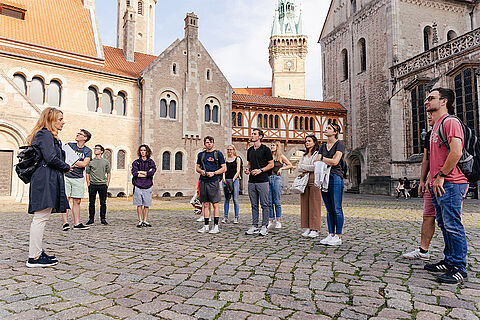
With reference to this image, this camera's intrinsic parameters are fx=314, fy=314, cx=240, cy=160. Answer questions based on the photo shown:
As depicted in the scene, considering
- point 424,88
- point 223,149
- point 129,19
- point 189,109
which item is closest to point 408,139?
point 424,88

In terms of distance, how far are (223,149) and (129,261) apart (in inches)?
765

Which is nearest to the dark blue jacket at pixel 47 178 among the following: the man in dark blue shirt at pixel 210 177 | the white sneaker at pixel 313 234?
the man in dark blue shirt at pixel 210 177

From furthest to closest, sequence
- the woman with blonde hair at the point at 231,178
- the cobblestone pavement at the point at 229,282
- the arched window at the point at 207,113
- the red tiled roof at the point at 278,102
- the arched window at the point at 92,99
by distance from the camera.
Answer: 1. the red tiled roof at the point at 278,102
2. the arched window at the point at 207,113
3. the arched window at the point at 92,99
4. the woman with blonde hair at the point at 231,178
5. the cobblestone pavement at the point at 229,282

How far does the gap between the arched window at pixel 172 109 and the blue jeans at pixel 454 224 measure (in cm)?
2047

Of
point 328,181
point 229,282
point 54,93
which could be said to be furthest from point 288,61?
point 229,282

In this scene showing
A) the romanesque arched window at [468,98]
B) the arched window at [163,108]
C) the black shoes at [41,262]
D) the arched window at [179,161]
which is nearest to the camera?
the black shoes at [41,262]

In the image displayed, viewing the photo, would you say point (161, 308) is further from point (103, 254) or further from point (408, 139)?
point (408, 139)

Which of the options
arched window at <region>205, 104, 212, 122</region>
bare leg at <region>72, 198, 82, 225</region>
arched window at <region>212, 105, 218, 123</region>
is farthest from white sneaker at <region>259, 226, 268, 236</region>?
arched window at <region>212, 105, 218, 123</region>

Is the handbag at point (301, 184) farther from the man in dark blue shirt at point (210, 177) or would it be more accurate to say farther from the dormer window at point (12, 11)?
the dormer window at point (12, 11)

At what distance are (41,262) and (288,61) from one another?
58748 millimetres

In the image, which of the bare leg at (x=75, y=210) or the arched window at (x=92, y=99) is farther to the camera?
the arched window at (x=92, y=99)

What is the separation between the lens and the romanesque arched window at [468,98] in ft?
61.0

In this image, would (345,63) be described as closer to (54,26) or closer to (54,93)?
(54,26)

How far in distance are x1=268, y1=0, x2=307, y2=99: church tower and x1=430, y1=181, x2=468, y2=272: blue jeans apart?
182 ft
